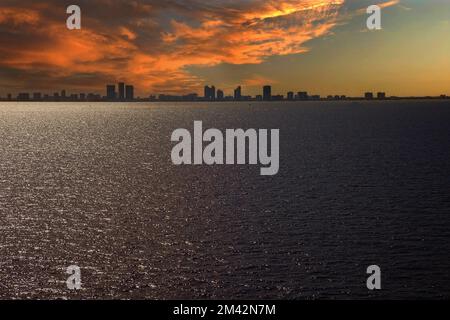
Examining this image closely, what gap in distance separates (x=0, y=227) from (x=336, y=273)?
43.0 m

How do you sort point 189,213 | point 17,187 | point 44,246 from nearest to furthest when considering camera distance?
1. point 44,246
2. point 189,213
3. point 17,187

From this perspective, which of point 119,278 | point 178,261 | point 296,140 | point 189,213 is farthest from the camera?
point 296,140

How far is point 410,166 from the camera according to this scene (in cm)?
11581

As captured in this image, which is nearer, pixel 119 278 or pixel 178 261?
pixel 119 278

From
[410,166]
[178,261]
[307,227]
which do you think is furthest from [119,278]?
[410,166]

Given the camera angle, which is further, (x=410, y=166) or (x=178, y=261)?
(x=410, y=166)

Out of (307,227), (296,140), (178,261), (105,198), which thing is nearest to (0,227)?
(105,198)

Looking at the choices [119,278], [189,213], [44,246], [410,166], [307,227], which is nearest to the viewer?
[119,278]

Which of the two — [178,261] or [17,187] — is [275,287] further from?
[17,187]
